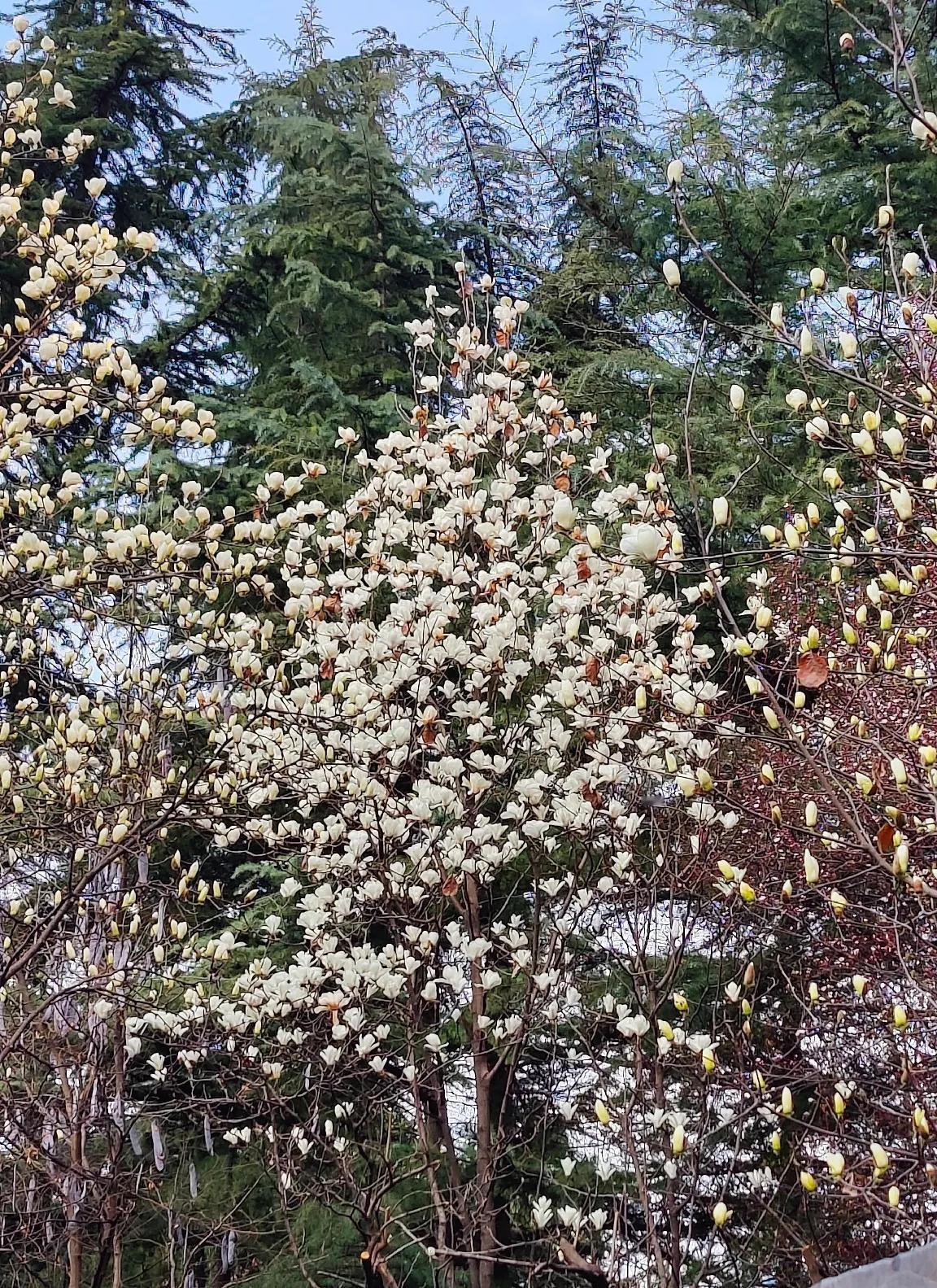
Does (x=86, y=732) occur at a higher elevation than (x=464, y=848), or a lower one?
higher

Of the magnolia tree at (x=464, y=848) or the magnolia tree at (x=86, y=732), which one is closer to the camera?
the magnolia tree at (x=86, y=732)

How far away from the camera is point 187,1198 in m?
5.16

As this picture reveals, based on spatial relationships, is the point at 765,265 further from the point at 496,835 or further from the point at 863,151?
the point at 496,835

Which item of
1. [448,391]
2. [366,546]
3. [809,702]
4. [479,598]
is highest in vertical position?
[448,391]

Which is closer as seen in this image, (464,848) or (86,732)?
(86,732)

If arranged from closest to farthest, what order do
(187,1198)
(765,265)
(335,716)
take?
(335,716)
(187,1198)
(765,265)

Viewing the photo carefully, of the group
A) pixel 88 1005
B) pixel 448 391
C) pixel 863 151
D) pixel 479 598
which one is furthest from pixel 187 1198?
pixel 863 151

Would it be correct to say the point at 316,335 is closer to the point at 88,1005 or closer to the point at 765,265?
the point at 765,265

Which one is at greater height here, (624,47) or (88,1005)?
(624,47)

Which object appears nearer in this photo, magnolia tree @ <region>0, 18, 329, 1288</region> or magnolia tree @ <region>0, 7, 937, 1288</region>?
magnolia tree @ <region>0, 18, 329, 1288</region>

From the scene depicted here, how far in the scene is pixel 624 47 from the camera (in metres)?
6.95

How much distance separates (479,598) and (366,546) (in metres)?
0.51

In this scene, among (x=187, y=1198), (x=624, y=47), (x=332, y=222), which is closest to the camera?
(x=187, y=1198)

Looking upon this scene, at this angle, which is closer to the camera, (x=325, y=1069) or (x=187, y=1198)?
(x=325, y=1069)
